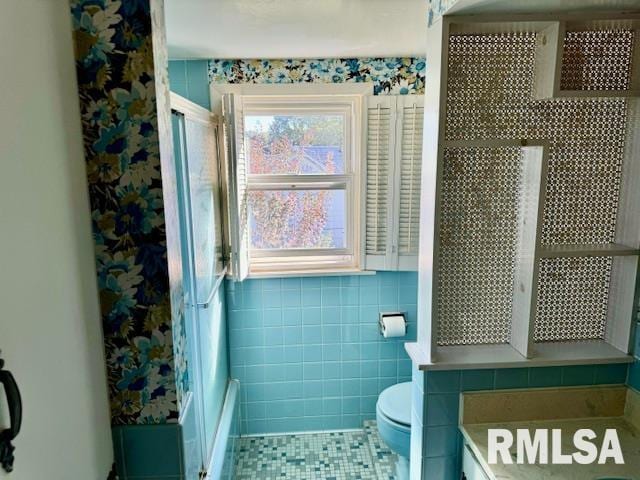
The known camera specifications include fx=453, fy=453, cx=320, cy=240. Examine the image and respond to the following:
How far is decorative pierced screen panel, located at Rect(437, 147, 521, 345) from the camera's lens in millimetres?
1429

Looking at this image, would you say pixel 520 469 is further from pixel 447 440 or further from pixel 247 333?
pixel 247 333

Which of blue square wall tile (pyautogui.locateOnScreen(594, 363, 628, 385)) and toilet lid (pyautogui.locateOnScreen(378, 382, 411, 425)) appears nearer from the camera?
blue square wall tile (pyautogui.locateOnScreen(594, 363, 628, 385))

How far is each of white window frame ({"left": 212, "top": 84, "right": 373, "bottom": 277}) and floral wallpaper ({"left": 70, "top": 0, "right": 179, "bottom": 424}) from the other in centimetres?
145

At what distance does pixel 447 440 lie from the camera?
1.52 metres

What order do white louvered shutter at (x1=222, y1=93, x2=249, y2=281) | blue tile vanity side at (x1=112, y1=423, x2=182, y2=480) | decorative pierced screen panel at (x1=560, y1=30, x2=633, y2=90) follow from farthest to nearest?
1. white louvered shutter at (x1=222, y1=93, x2=249, y2=281)
2. decorative pierced screen panel at (x1=560, y1=30, x2=633, y2=90)
3. blue tile vanity side at (x1=112, y1=423, x2=182, y2=480)

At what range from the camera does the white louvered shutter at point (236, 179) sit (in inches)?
92.9

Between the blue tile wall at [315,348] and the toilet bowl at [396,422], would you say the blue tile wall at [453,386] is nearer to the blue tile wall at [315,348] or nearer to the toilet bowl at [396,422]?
the toilet bowl at [396,422]

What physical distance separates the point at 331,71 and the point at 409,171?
0.69 meters

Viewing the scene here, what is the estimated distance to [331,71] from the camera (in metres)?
2.45

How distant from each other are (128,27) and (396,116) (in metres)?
1.66

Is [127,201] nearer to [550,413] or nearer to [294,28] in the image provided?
[294,28]

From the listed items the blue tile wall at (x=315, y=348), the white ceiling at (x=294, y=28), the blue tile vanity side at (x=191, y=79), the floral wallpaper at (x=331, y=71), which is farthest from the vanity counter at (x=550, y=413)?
the blue tile vanity side at (x=191, y=79)

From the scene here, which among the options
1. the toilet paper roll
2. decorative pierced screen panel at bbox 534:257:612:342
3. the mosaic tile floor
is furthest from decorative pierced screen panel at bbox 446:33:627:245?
the mosaic tile floor

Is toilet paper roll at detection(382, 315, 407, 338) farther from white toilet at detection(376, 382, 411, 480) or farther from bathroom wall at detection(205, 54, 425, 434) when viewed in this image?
white toilet at detection(376, 382, 411, 480)
